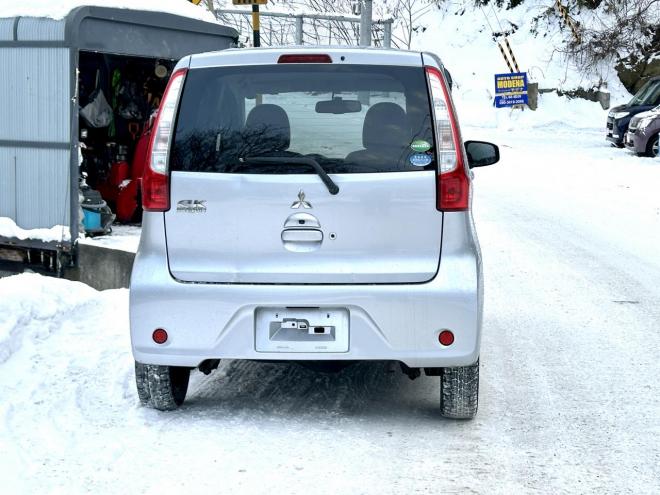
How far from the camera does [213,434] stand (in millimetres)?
5035

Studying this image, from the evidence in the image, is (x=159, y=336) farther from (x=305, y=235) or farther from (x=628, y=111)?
(x=628, y=111)

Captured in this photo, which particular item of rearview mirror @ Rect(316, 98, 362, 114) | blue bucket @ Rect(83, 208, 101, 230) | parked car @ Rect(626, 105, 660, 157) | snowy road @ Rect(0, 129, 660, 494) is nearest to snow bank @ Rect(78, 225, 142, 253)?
blue bucket @ Rect(83, 208, 101, 230)

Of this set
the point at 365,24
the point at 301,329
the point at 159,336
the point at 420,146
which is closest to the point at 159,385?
the point at 159,336

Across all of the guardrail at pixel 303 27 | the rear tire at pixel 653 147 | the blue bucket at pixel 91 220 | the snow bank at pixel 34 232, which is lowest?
the snow bank at pixel 34 232

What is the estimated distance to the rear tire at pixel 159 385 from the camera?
521cm

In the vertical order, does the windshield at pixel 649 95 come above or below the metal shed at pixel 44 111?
above

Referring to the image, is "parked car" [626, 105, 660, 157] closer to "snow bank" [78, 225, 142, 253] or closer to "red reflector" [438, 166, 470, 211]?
"snow bank" [78, 225, 142, 253]

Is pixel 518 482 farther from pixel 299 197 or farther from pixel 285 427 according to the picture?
pixel 299 197

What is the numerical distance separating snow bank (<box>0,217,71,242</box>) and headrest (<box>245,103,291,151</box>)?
5706 mm

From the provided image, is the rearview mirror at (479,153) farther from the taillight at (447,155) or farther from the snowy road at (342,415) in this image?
the snowy road at (342,415)

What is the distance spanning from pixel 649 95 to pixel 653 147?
137 inches

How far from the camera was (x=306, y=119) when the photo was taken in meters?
5.02

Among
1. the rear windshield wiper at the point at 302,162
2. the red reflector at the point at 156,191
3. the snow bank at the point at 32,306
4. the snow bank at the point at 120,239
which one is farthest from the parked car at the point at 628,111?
the red reflector at the point at 156,191

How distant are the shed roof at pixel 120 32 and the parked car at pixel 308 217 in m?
5.58
